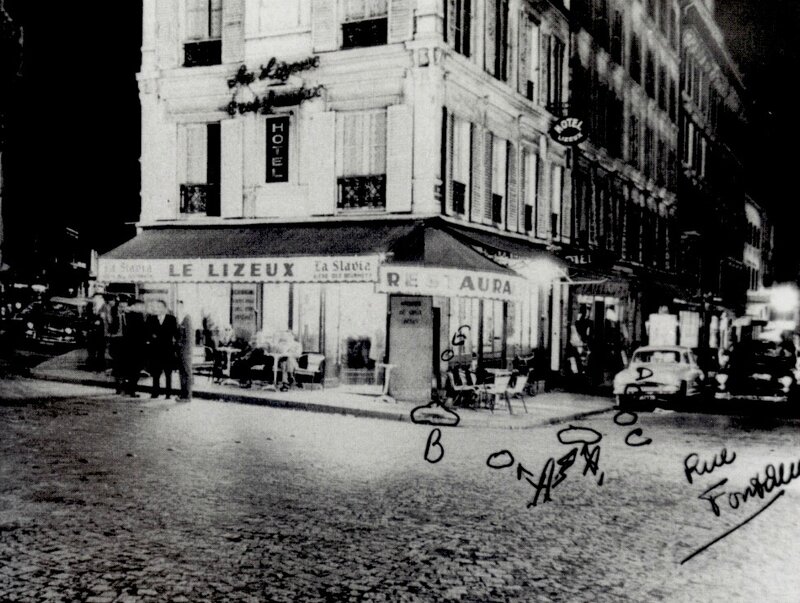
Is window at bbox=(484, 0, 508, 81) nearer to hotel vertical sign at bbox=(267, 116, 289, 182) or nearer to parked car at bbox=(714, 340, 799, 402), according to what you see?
hotel vertical sign at bbox=(267, 116, 289, 182)

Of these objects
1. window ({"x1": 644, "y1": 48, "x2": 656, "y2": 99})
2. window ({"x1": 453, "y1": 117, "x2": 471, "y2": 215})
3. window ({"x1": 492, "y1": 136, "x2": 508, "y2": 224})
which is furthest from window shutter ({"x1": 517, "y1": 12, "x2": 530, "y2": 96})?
window ({"x1": 644, "y1": 48, "x2": 656, "y2": 99})

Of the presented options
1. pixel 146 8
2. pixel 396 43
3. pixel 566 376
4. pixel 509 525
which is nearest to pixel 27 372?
pixel 146 8

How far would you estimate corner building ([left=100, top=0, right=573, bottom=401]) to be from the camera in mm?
18031

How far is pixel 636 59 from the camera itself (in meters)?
33.9

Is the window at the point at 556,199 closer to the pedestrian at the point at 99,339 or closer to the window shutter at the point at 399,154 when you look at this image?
the window shutter at the point at 399,154

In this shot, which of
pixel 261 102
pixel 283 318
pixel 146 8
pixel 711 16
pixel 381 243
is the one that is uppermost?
pixel 711 16

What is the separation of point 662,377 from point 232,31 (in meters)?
13.6

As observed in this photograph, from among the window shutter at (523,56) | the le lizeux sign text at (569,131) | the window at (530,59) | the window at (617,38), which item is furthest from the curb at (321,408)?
the window at (617,38)

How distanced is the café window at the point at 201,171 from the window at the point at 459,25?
656 centimetres

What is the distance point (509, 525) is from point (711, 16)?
147ft

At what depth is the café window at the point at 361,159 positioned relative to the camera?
19.1 meters

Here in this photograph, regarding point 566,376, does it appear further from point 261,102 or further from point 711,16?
point 711,16

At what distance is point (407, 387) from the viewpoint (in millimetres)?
17875

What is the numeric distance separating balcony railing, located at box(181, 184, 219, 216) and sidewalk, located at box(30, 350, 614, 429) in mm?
4348
